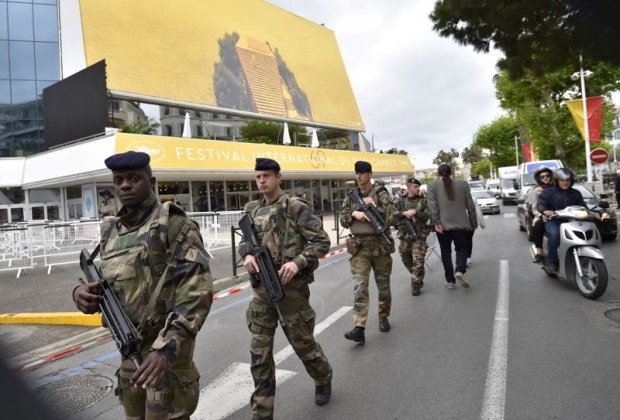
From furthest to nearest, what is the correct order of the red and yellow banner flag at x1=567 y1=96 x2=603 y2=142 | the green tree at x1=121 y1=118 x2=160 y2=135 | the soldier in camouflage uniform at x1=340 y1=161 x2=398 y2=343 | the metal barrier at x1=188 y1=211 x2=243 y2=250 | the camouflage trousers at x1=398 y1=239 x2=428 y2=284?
the green tree at x1=121 y1=118 x2=160 y2=135, the red and yellow banner flag at x1=567 y1=96 x2=603 y2=142, the metal barrier at x1=188 y1=211 x2=243 y2=250, the camouflage trousers at x1=398 y1=239 x2=428 y2=284, the soldier in camouflage uniform at x1=340 y1=161 x2=398 y2=343

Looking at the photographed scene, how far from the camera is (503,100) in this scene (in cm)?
3083

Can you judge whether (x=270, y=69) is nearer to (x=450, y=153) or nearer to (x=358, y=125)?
(x=358, y=125)

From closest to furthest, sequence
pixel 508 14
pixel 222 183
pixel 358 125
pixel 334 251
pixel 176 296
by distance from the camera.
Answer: pixel 176 296, pixel 508 14, pixel 334 251, pixel 222 183, pixel 358 125

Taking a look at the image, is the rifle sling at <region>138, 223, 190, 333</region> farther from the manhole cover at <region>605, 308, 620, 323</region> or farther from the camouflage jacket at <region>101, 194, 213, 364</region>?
the manhole cover at <region>605, 308, 620, 323</region>

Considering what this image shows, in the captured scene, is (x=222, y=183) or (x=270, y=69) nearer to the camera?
(x=222, y=183)

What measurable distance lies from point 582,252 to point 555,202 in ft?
3.02

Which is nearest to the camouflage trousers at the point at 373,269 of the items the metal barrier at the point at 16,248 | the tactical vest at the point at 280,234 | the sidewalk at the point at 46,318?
the tactical vest at the point at 280,234

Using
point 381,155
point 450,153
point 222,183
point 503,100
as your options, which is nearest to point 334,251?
point 222,183

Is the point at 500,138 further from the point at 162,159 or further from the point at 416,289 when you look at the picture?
the point at 416,289

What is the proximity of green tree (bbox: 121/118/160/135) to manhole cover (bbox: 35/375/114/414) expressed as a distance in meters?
16.7

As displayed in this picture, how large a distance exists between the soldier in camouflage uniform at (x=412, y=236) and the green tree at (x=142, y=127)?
15641 millimetres

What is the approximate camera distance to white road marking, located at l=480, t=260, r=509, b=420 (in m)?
2.99

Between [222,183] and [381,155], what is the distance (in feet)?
43.6

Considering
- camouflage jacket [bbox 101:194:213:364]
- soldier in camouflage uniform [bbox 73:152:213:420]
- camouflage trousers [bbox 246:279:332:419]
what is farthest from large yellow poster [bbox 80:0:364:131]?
camouflage jacket [bbox 101:194:213:364]
